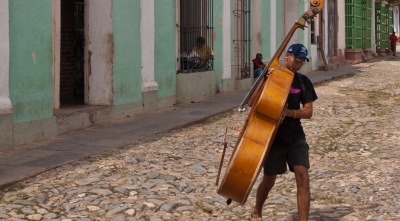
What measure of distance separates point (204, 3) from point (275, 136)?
10344 mm

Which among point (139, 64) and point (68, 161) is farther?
point (139, 64)

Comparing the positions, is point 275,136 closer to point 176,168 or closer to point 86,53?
point 176,168

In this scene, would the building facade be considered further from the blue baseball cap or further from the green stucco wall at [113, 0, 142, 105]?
the blue baseball cap

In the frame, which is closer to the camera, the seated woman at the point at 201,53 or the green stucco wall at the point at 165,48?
the green stucco wall at the point at 165,48

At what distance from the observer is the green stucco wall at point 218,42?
16625 mm

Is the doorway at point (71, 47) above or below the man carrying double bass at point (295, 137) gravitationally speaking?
above

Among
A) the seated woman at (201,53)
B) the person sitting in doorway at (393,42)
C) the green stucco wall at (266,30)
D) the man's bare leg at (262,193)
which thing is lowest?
the man's bare leg at (262,193)

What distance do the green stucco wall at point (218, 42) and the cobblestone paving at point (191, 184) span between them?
5982 millimetres

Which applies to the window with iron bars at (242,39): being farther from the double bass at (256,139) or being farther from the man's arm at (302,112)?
the double bass at (256,139)

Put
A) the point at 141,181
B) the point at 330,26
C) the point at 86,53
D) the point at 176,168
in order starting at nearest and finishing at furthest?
the point at 141,181 < the point at 176,168 < the point at 86,53 < the point at 330,26

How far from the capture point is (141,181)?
24.5 ft

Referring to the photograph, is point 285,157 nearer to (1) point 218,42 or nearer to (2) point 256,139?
(2) point 256,139

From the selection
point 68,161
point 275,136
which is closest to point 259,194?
point 275,136

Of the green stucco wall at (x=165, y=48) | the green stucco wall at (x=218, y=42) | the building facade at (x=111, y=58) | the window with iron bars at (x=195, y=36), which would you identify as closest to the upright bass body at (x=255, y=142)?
the building facade at (x=111, y=58)
